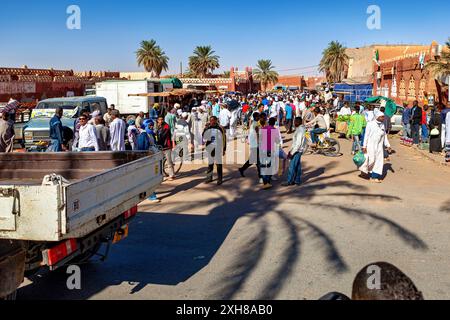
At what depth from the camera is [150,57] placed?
67688 mm

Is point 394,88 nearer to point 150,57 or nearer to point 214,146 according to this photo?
point 214,146

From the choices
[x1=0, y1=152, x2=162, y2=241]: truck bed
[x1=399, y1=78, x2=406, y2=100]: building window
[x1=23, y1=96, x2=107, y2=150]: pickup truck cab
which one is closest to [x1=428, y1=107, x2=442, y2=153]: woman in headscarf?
[x1=23, y1=96, x2=107, y2=150]: pickup truck cab

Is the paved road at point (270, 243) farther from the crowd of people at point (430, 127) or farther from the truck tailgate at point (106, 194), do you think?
the crowd of people at point (430, 127)

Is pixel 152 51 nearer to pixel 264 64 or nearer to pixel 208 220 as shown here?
pixel 264 64

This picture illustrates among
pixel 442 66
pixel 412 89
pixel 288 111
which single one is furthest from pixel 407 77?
pixel 288 111

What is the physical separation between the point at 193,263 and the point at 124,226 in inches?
40.3

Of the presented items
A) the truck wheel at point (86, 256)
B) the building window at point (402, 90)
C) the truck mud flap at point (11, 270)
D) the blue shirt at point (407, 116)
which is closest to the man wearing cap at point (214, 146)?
the truck wheel at point (86, 256)

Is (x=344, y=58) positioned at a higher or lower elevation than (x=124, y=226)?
higher

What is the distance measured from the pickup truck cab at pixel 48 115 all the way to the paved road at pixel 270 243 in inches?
261

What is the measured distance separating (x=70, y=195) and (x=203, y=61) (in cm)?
6856

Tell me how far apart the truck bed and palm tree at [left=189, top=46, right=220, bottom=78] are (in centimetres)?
6563

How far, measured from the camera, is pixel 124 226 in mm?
5645

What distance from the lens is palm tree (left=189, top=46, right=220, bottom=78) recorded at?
7069 cm
